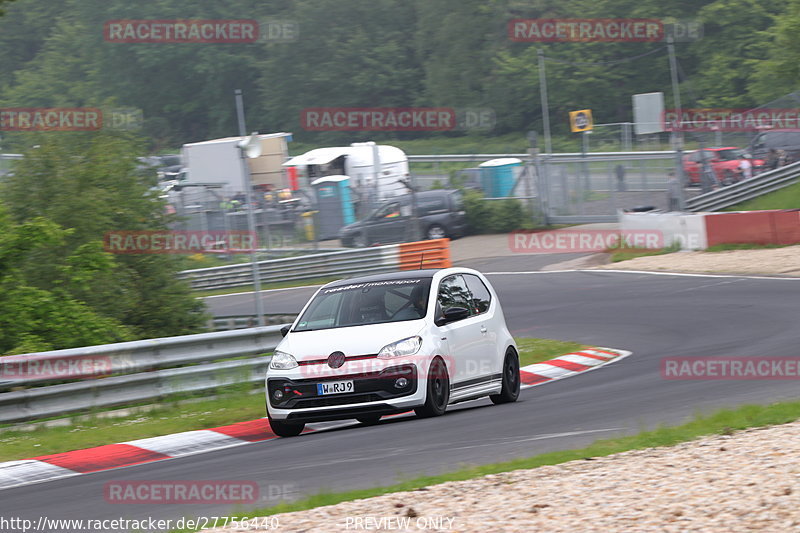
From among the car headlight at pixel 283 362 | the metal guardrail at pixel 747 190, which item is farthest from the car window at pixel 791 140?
the car headlight at pixel 283 362

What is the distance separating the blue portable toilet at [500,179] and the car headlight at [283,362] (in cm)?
3002

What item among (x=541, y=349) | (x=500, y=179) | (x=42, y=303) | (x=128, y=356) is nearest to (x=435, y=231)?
(x=500, y=179)

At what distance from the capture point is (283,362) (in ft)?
35.3

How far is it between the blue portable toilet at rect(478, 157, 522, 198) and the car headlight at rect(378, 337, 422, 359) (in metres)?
30.1

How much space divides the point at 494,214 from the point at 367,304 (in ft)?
95.2

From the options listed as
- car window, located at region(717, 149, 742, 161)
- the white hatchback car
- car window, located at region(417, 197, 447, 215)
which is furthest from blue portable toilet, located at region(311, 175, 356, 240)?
the white hatchback car

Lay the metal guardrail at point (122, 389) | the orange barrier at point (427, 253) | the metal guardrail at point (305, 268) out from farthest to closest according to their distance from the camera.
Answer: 1. the metal guardrail at point (305, 268)
2. the orange barrier at point (427, 253)
3. the metal guardrail at point (122, 389)

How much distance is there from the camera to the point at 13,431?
11852 millimetres

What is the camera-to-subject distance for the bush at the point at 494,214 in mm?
40000

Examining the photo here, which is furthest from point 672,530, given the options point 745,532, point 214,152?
point 214,152

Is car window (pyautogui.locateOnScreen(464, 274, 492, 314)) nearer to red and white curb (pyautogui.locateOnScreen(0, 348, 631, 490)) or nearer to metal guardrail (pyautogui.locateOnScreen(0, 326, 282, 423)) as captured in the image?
red and white curb (pyautogui.locateOnScreen(0, 348, 631, 490))

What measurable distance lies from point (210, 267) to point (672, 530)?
29250 mm

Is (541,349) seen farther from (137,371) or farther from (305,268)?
(305,268)

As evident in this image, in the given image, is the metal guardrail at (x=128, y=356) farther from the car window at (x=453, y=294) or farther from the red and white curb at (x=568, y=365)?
the red and white curb at (x=568, y=365)
